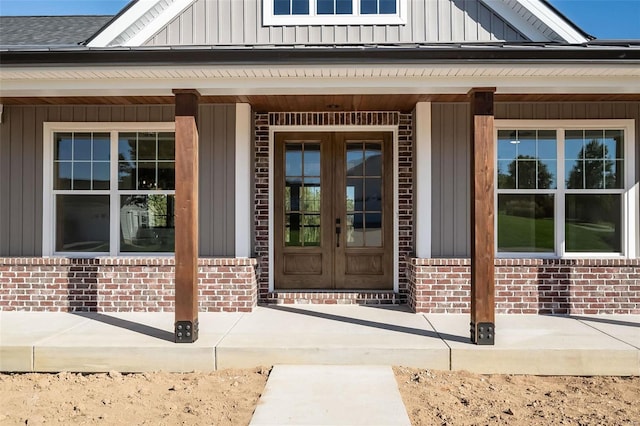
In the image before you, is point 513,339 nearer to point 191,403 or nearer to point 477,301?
point 477,301

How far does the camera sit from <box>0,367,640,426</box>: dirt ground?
364 centimetres

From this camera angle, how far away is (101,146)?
21.7 ft

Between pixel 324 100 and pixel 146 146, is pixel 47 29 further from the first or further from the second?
pixel 324 100

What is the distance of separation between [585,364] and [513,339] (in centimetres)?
67

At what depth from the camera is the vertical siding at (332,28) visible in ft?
21.9

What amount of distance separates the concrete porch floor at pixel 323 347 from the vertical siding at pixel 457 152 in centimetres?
131

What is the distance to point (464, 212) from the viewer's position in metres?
6.36

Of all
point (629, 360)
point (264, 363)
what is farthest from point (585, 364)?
point (264, 363)

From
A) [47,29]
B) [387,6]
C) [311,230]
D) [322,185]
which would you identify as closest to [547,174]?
[322,185]

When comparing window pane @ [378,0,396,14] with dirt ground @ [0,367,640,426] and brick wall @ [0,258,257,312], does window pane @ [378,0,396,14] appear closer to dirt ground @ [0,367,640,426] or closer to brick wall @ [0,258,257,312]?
brick wall @ [0,258,257,312]

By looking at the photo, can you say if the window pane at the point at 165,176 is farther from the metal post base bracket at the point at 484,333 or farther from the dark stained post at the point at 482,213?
the metal post base bracket at the point at 484,333

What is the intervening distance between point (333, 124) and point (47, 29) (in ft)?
16.8

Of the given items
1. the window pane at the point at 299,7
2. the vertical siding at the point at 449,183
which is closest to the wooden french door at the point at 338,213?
the vertical siding at the point at 449,183

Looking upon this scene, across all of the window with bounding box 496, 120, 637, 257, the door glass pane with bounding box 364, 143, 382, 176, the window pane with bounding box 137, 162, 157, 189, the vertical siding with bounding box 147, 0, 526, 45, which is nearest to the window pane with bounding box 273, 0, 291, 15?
the vertical siding with bounding box 147, 0, 526, 45
